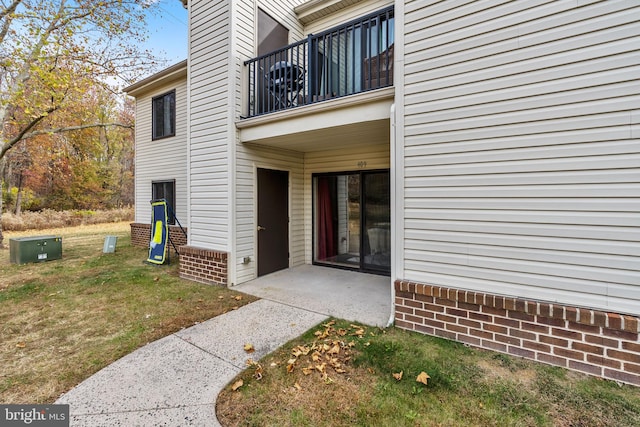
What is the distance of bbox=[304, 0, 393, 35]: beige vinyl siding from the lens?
5863 millimetres

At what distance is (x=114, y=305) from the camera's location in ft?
13.6

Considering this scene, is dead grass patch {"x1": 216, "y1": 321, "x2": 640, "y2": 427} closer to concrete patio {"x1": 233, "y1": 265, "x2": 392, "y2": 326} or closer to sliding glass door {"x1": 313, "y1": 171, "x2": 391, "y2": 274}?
concrete patio {"x1": 233, "y1": 265, "x2": 392, "y2": 326}

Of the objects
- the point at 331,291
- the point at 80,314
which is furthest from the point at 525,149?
the point at 80,314

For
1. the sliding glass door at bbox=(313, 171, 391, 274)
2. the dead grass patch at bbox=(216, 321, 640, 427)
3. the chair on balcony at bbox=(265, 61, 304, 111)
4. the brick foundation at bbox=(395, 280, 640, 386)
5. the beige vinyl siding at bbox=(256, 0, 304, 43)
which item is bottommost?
the dead grass patch at bbox=(216, 321, 640, 427)

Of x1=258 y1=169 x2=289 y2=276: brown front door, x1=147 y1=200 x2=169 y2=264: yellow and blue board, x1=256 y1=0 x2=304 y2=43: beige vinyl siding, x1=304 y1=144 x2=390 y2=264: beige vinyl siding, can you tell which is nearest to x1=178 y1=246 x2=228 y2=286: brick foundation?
x1=258 y1=169 x2=289 y2=276: brown front door

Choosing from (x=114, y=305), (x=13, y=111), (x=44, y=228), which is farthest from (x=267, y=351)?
(x=44, y=228)

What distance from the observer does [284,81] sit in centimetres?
485

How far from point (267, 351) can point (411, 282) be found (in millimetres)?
1715

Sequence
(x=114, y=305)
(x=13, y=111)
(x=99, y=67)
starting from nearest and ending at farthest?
1. (x=114, y=305)
2. (x=99, y=67)
3. (x=13, y=111)

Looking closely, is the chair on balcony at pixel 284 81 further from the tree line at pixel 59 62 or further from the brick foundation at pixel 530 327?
the tree line at pixel 59 62

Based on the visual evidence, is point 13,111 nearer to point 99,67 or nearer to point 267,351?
point 99,67

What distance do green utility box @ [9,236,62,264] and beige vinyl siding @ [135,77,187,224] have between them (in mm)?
2289

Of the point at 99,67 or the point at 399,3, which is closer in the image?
the point at 399,3

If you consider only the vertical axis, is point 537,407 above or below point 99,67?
below
